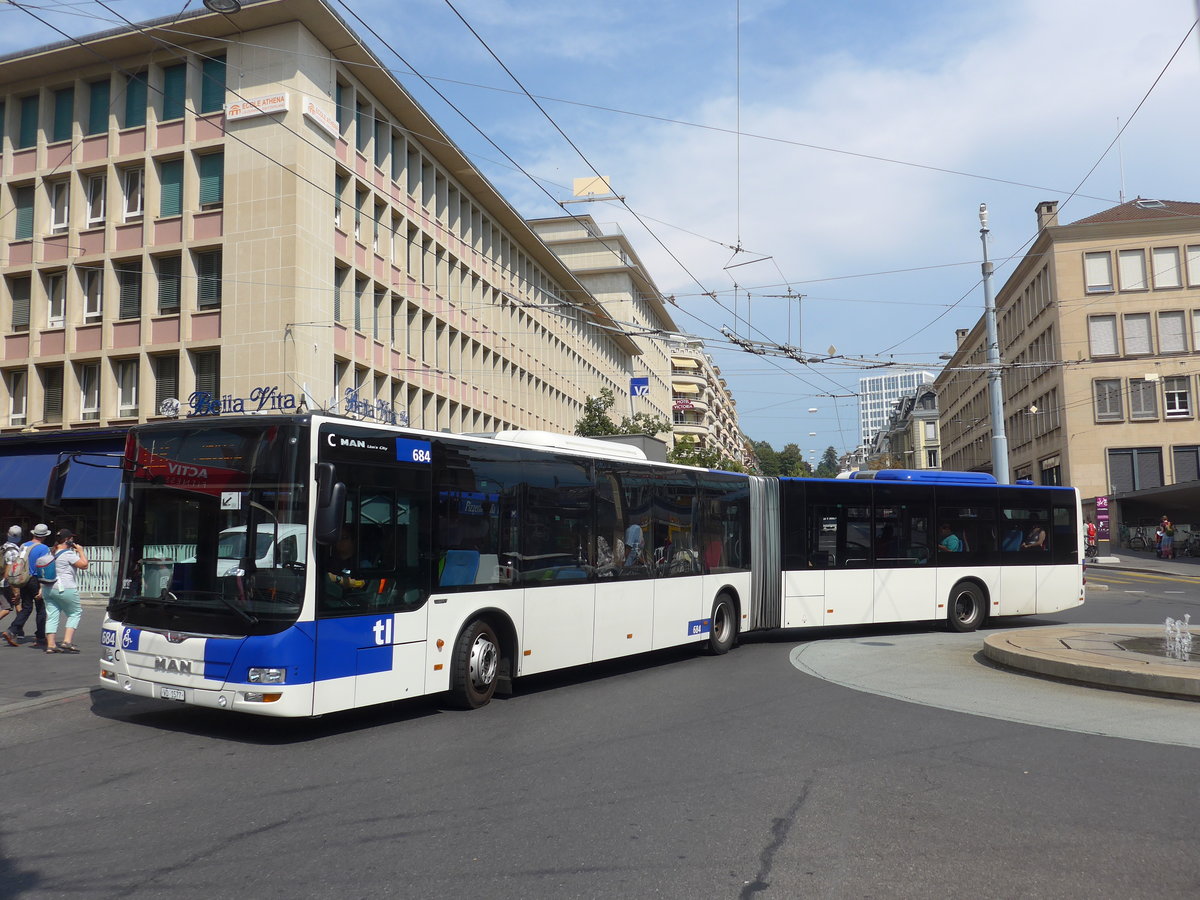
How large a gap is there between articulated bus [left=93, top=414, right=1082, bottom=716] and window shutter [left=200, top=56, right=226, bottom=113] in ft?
67.1

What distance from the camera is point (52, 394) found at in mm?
30391

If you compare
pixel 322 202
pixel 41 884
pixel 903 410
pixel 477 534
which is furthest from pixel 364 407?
pixel 903 410

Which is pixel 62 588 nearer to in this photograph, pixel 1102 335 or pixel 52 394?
pixel 52 394

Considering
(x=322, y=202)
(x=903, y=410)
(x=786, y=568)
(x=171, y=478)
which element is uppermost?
(x=903, y=410)

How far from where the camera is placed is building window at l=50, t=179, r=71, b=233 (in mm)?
30281

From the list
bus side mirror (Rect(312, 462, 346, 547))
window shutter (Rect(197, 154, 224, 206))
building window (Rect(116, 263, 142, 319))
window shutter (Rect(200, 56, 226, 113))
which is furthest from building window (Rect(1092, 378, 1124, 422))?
bus side mirror (Rect(312, 462, 346, 547))

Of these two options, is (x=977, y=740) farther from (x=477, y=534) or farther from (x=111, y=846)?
(x=111, y=846)

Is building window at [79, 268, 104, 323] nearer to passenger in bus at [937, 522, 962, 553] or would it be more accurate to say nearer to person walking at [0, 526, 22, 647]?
person walking at [0, 526, 22, 647]

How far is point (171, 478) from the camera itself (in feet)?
29.8

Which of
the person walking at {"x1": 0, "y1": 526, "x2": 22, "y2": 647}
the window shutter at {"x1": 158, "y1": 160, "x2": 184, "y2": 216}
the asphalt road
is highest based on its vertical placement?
the window shutter at {"x1": 158, "y1": 160, "x2": 184, "y2": 216}

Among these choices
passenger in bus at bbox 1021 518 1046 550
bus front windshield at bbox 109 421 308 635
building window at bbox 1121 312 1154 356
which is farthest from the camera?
building window at bbox 1121 312 1154 356

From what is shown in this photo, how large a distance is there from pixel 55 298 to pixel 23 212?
2846 millimetres

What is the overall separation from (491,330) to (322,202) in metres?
14.3

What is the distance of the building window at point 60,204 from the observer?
30281mm
